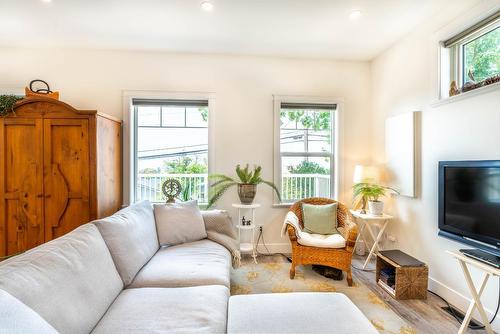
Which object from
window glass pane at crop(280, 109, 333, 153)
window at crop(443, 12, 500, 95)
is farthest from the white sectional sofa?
window at crop(443, 12, 500, 95)

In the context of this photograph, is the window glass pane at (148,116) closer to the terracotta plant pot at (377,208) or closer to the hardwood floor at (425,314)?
the terracotta plant pot at (377,208)

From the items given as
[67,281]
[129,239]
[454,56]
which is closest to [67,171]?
[129,239]

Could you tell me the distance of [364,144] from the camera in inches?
146

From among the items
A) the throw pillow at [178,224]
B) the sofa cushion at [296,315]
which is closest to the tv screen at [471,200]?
the sofa cushion at [296,315]

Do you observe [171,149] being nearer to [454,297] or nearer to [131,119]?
[131,119]

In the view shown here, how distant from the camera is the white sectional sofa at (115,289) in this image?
40.6 inches

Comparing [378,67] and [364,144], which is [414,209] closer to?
[364,144]

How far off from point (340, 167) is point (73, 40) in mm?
3766

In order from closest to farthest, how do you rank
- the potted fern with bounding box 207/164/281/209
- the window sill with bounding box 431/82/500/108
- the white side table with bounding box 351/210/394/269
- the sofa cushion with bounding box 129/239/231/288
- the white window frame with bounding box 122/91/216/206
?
the sofa cushion with bounding box 129/239/231/288, the window sill with bounding box 431/82/500/108, the white side table with bounding box 351/210/394/269, the potted fern with bounding box 207/164/281/209, the white window frame with bounding box 122/91/216/206

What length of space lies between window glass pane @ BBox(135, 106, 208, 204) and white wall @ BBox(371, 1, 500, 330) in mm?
2477

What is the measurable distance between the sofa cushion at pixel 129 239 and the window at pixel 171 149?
1281mm

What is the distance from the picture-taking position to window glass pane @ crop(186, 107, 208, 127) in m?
3.62

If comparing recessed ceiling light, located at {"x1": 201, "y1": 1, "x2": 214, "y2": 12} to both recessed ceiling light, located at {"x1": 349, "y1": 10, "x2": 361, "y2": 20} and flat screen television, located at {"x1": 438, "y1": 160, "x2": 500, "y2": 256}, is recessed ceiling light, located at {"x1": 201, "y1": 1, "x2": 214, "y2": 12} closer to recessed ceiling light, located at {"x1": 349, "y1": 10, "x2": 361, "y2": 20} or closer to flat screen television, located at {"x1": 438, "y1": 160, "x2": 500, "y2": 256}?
recessed ceiling light, located at {"x1": 349, "y1": 10, "x2": 361, "y2": 20}

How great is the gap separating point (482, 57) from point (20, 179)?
4547mm
